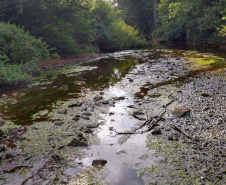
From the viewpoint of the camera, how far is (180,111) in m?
4.44

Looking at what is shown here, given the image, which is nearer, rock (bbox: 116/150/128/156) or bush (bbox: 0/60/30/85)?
rock (bbox: 116/150/128/156)

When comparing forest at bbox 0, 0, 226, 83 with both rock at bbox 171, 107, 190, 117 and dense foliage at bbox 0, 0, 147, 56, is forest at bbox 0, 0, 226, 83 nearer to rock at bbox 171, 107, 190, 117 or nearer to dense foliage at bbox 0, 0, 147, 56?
dense foliage at bbox 0, 0, 147, 56

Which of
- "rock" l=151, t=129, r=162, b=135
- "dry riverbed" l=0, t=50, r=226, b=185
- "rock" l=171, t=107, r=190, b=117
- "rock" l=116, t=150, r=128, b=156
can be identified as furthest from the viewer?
"rock" l=171, t=107, r=190, b=117

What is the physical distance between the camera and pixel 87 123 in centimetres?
434

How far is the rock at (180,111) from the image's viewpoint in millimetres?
4392

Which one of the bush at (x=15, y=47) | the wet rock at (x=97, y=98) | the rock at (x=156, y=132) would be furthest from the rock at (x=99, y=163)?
the bush at (x=15, y=47)

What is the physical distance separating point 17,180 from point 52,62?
10.5 meters

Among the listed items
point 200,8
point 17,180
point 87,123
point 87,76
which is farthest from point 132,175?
point 200,8

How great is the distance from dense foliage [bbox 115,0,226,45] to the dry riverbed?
515 cm

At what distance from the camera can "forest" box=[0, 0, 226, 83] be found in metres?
9.03

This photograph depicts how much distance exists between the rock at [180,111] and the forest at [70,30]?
4941 millimetres

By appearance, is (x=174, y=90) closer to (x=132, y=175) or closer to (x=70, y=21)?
(x=132, y=175)

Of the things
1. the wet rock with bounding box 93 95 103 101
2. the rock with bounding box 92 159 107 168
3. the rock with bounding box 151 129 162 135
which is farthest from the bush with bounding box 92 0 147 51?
the rock with bounding box 92 159 107 168

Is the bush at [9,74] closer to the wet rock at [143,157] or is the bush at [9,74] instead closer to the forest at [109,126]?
the forest at [109,126]
